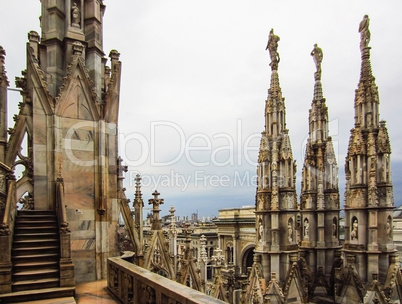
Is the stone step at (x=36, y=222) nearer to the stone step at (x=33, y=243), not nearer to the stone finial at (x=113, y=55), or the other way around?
the stone step at (x=33, y=243)

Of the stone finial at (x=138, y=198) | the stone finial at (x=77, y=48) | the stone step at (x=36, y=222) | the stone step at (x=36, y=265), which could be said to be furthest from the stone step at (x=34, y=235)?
the stone finial at (x=77, y=48)

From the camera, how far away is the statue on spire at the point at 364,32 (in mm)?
17956

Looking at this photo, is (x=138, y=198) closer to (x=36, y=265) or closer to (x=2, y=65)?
(x=36, y=265)

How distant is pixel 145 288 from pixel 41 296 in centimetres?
251

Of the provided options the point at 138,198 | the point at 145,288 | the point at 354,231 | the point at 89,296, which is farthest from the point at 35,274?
the point at 354,231

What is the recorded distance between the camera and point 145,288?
565 cm

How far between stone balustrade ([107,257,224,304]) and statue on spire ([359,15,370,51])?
1756cm

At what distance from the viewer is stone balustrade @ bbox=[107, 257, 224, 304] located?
4.30 metres

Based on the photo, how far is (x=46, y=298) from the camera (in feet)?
21.6

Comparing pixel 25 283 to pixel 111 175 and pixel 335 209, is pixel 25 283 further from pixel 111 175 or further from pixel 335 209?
pixel 335 209

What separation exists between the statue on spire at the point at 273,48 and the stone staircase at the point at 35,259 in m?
14.1

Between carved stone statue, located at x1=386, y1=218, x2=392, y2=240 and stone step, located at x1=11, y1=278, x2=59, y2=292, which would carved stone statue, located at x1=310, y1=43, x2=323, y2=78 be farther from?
stone step, located at x1=11, y1=278, x2=59, y2=292

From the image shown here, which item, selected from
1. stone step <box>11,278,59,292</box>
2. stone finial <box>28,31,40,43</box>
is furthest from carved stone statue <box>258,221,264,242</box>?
stone finial <box>28,31,40,43</box>

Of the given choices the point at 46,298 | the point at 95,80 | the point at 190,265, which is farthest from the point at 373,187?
the point at 46,298
